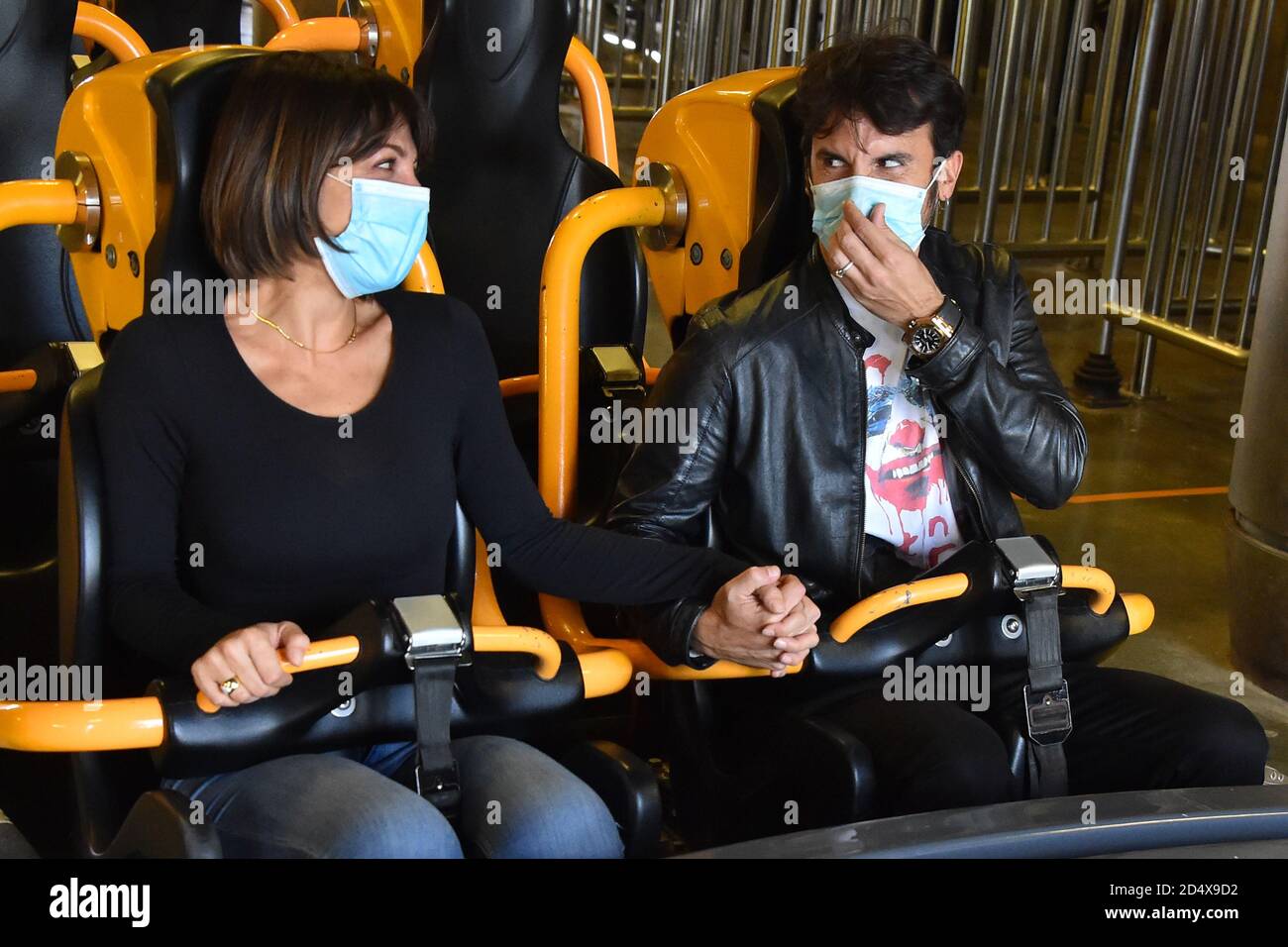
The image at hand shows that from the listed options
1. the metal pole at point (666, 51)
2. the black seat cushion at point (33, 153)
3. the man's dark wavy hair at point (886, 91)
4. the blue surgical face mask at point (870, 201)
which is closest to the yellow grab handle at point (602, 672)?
the blue surgical face mask at point (870, 201)

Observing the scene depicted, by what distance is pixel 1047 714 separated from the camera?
171 cm

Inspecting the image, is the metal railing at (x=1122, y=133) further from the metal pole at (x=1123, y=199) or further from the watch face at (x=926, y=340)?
the watch face at (x=926, y=340)

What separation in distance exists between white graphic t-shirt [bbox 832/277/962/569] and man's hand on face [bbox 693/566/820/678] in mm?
272

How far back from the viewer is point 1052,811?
4.22 feet

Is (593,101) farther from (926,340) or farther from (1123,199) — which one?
(1123,199)

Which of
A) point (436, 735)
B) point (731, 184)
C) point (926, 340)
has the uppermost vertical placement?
point (731, 184)

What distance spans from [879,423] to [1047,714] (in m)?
0.40

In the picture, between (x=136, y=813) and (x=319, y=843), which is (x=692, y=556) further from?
(x=136, y=813)

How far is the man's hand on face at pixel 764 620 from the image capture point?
1.61 meters

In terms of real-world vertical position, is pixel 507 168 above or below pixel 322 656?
above

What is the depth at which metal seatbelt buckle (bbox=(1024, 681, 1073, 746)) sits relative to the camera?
1700 mm

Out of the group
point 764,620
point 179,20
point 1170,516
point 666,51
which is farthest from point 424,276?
point 666,51

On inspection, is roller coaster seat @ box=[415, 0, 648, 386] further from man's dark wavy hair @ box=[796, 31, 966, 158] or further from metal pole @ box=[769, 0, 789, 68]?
metal pole @ box=[769, 0, 789, 68]
